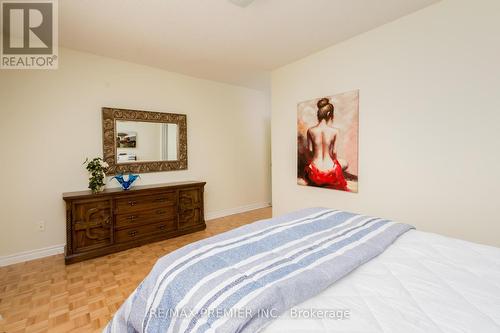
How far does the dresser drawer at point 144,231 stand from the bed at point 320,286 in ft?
6.20

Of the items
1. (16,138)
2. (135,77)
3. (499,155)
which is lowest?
(499,155)

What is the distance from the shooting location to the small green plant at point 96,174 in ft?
9.07

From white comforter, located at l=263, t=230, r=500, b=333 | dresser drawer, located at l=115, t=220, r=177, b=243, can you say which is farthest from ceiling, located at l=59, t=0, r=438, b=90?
dresser drawer, located at l=115, t=220, r=177, b=243

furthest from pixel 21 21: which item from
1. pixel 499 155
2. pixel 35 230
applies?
pixel 499 155

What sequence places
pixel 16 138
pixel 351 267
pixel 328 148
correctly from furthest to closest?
pixel 328 148 → pixel 16 138 → pixel 351 267

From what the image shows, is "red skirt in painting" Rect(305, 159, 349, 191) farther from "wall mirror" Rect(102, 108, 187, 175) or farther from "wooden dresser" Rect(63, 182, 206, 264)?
"wall mirror" Rect(102, 108, 187, 175)

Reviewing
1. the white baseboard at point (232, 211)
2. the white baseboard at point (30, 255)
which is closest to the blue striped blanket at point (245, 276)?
the white baseboard at point (30, 255)

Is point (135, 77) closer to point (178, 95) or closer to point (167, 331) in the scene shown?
point (178, 95)

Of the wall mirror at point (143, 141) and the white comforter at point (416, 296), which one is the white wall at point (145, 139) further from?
the white comforter at point (416, 296)

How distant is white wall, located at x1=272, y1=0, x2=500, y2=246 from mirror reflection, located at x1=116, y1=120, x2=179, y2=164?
2.42 meters

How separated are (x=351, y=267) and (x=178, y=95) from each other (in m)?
3.54

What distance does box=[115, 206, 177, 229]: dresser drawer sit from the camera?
2.87 m

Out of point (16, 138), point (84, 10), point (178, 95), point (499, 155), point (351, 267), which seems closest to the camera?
point (351, 267)

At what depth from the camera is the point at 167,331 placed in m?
0.85
